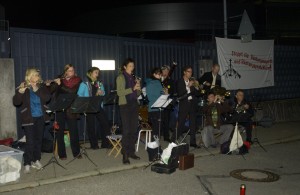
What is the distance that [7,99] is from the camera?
929 centimetres

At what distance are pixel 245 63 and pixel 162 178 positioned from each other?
26.2 ft

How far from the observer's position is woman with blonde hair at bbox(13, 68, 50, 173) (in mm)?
7422

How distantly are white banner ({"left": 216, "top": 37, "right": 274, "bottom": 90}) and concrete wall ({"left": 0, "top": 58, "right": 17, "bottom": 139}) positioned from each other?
7.04m

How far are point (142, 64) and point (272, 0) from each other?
14.6 metres

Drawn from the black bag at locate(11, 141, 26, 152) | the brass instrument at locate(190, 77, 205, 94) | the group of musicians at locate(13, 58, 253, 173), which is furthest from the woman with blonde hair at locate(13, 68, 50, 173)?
the brass instrument at locate(190, 77, 205, 94)

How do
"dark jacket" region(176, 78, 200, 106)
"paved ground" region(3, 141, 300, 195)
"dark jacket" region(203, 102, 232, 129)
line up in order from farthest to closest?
"dark jacket" region(203, 102, 232, 129) < "dark jacket" region(176, 78, 200, 106) < "paved ground" region(3, 141, 300, 195)

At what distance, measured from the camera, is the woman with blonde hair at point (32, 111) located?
7.42m

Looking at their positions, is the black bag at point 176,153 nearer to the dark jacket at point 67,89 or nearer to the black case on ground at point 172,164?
the black case on ground at point 172,164

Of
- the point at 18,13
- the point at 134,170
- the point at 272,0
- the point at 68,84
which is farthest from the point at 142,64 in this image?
the point at 18,13

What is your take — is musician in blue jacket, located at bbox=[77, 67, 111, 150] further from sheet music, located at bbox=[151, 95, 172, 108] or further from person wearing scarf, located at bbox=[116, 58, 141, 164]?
sheet music, located at bbox=[151, 95, 172, 108]

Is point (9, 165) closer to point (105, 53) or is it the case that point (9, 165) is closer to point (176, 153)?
point (176, 153)

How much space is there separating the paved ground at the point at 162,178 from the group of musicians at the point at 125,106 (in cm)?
51

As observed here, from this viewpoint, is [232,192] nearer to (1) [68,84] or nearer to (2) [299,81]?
(1) [68,84]

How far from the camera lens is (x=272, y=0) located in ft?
76.7
